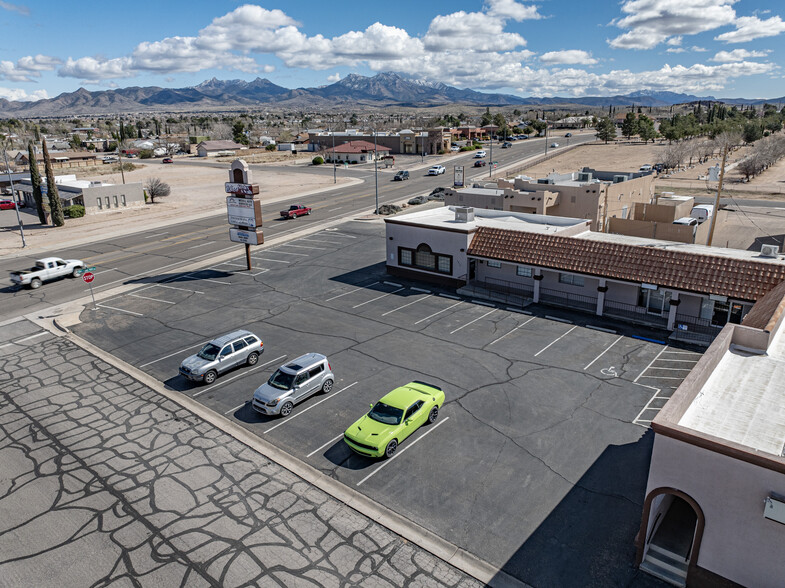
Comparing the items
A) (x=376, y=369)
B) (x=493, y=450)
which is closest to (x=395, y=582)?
(x=493, y=450)

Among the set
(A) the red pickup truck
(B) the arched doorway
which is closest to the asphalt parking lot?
(B) the arched doorway

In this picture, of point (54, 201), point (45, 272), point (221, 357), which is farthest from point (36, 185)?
point (221, 357)

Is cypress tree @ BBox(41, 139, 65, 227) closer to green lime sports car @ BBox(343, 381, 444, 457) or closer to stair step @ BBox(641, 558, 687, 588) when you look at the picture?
green lime sports car @ BBox(343, 381, 444, 457)

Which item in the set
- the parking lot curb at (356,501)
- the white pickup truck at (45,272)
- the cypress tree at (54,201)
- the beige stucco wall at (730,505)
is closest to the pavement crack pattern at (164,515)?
the parking lot curb at (356,501)

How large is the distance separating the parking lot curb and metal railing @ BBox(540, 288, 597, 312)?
20.7 metres

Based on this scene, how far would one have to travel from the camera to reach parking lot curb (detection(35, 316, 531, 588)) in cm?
1368

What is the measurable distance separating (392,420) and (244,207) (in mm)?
28146

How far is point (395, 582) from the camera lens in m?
13.4

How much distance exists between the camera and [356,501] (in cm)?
1627

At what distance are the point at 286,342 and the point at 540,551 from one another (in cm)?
1777

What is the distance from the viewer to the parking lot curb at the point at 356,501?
44.9ft

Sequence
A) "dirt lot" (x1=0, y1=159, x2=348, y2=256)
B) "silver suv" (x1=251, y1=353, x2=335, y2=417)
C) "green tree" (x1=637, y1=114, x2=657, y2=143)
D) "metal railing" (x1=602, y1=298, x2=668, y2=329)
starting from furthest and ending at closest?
"green tree" (x1=637, y1=114, x2=657, y2=143)
"dirt lot" (x1=0, y1=159, x2=348, y2=256)
"metal railing" (x1=602, y1=298, x2=668, y2=329)
"silver suv" (x1=251, y1=353, x2=335, y2=417)

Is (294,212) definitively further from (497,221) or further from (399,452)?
(399,452)

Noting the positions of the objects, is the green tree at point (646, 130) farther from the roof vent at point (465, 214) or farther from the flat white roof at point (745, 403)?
the flat white roof at point (745, 403)
